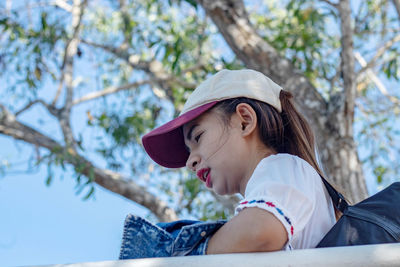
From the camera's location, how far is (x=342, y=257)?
0.92 meters

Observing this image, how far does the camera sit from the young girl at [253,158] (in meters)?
1.16

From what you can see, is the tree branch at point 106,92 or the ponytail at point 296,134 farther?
the tree branch at point 106,92

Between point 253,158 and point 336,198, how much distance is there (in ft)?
0.81

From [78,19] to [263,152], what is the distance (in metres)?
4.94

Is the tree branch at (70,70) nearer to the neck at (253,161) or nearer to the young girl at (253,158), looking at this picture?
the young girl at (253,158)

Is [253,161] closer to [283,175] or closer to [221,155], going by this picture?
[221,155]

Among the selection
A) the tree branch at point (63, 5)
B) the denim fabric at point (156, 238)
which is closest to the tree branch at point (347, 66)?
the denim fabric at point (156, 238)

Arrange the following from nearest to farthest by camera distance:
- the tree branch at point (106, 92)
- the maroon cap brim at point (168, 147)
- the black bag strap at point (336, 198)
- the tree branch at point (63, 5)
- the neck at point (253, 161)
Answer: the black bag strap at point (336, 198)
the neck at point (253, 161)
the maroon cap brim at point (168, 147)
the tree branch at point (106, 92)
the tree branch at point (63, 5)

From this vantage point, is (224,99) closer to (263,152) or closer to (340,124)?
(263,152)

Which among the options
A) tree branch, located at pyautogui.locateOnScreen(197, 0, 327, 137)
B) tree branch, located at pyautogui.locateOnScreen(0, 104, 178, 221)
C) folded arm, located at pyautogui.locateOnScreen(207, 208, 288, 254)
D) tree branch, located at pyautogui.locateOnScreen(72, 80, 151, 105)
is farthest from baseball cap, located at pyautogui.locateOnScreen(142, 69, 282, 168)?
tree branch, located at pyautogui.locateOnScreen(72, 80, 151, 105)

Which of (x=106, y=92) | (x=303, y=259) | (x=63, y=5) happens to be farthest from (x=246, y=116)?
(x=63, y=5)

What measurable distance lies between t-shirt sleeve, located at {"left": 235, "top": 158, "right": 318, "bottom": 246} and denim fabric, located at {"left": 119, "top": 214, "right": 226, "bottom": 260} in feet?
0.29

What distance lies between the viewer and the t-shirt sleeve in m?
1.17

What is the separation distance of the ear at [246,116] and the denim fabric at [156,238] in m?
0.36
